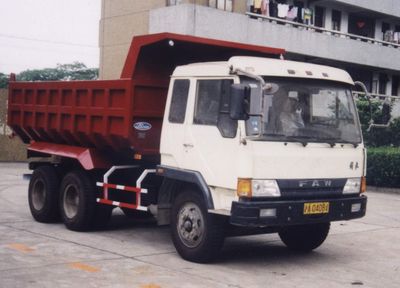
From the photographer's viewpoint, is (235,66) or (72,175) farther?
(72,175)

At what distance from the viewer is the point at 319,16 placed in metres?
31.9

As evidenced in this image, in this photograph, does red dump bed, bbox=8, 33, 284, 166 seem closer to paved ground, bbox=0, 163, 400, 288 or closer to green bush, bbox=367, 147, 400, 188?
paved ground, bbox=0, 163, 400, 288

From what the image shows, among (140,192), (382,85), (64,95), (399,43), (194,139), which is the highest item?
(399,43)

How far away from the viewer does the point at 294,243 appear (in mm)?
9398

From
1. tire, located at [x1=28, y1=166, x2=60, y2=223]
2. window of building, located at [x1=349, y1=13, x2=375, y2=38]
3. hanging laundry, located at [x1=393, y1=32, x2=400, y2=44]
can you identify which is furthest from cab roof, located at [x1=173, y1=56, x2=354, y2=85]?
hanging laundry, located at [x1=393, y1=32, x2=400, y2=44]

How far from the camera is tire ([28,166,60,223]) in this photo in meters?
10.8

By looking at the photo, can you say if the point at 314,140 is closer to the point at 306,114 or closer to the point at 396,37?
the point at 306,114

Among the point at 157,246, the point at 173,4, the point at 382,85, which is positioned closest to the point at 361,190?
the point at 157,246

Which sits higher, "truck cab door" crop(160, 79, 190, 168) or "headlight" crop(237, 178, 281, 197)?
"truck cab door" crop(160, 79, 190, 168)

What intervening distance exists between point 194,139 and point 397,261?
3.35 metres

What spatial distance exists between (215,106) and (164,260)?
6.86ft

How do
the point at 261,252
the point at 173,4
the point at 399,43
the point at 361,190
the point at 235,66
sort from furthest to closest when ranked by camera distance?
the point at 399,43, the point at 173,4, the point at 261,252, the point at 361,190, the point at 235,66

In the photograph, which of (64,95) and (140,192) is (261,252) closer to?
(140,192)

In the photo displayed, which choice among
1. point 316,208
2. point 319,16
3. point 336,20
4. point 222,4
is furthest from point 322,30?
point 316,208
